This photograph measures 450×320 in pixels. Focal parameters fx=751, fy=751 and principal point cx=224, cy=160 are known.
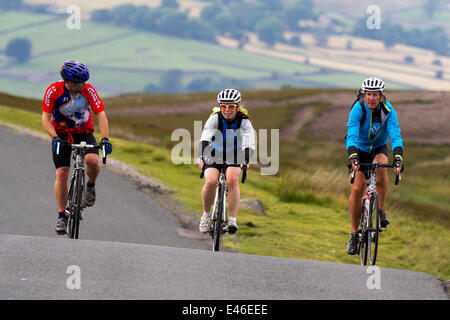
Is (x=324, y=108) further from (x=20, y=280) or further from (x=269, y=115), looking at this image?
(x=20, y=280)

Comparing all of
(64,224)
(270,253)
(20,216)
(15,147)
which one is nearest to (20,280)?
(64,224)

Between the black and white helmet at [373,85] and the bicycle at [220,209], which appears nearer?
the black and white helmet at [373,85]

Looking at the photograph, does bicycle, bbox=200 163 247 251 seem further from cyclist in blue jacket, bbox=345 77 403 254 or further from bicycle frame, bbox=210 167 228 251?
cyclist in blue jacket, bbox=345 77 403 254

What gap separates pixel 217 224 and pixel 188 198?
7.99 metres

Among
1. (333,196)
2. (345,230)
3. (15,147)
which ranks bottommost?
(345,230)

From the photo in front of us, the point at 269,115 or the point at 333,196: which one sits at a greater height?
the point at 269,115

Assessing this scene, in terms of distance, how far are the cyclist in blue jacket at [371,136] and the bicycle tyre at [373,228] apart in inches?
8.2

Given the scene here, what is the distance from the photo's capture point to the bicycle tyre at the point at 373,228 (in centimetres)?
1002

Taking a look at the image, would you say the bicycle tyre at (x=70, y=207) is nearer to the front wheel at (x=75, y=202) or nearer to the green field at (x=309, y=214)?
the front wheel at (x=75, y=202)

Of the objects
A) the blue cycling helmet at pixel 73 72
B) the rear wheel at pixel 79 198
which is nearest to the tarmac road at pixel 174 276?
the rear wheel at pixel 79 198

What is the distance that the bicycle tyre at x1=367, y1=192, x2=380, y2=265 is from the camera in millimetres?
10016

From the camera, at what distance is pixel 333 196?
2181 cm
